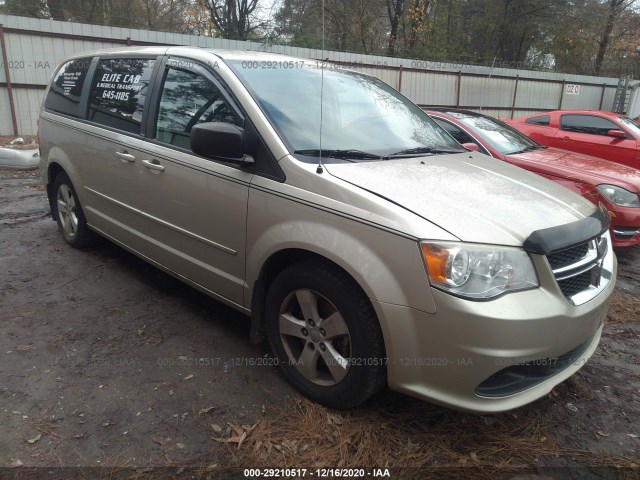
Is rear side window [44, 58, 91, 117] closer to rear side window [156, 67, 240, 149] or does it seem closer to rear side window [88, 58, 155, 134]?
rear side window [88, 58, 155, 134]

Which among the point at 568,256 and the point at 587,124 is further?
the point at 587,124

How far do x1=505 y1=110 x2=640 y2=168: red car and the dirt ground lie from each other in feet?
17.3

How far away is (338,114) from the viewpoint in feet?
9.80

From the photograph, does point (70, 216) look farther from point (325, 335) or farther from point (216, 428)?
point (325, 335)

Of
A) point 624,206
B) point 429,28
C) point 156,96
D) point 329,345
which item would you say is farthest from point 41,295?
point 429,28

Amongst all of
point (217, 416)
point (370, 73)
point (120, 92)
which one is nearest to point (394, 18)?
point (370, 73)

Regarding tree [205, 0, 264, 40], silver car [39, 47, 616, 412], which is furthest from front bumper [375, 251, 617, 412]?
tree [205, 0, 264, 40]

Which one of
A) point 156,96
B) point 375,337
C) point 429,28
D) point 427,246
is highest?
point 429,28

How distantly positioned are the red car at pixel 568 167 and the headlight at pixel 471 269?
10.5ft

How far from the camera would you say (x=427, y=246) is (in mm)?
2002

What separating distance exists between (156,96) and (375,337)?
2.28 metres

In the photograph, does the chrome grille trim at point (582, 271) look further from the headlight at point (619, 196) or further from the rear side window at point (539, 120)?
the rear side window at point (539, 120)

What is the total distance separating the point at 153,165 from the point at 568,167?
428 centimetres

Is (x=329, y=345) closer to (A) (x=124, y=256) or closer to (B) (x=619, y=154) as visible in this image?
(A) (x=124, y=256)
